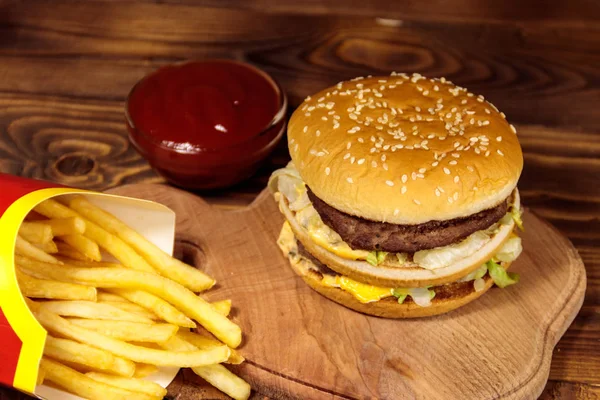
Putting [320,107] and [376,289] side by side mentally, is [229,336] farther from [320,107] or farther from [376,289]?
[320,107]

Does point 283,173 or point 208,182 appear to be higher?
point 283,173

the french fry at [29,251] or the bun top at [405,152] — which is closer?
the french fry at [29,251]

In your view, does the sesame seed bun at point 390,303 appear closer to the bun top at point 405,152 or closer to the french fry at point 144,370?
the bun top at point 405,152

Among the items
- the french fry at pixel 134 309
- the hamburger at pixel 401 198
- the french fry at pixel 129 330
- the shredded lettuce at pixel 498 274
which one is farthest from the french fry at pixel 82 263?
the shredded lettuce at pixel 498 274

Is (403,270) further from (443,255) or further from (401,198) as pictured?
(401,198)

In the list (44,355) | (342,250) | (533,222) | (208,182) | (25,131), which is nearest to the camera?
(44,355)

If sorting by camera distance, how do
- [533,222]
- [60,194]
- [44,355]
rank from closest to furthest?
[44,355], [60,194], [533,222]

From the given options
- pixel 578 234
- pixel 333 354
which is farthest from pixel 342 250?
pixel 578 234
